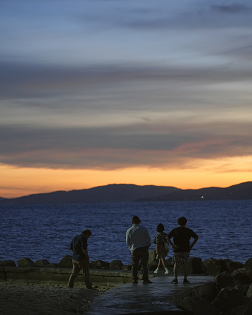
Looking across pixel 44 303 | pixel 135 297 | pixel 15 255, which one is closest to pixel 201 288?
pixel 135 297

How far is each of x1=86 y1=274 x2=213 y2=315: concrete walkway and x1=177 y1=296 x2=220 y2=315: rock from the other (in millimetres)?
192

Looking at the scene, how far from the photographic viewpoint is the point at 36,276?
56.7 feet

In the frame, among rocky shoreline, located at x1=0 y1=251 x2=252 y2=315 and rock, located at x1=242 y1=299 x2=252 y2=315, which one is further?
rocky shoreline, located at x1=0 y1=251 x2=252 y2=315

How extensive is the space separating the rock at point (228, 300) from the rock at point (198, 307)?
59 cm

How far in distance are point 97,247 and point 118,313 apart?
38.5 m

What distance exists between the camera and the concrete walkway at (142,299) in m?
9.96

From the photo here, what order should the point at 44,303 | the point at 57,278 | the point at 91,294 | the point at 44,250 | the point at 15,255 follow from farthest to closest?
1. the point at 44,250
2. the point at 15,255
3. the point at 57,278
4. the point at 91,294
5. the point at 44,303

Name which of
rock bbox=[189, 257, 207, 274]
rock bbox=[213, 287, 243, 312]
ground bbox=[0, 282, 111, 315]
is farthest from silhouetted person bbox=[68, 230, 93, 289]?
rock bbox=[213, 287, 243, 312]

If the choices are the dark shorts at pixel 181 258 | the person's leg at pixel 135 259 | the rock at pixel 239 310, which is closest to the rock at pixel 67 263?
the person's leg at pixel 135 259

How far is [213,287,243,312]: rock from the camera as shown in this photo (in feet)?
34.3

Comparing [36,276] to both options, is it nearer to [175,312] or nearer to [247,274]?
[247,274]

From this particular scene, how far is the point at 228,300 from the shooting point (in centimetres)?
1049

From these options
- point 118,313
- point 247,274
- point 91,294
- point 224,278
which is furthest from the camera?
point 247,274

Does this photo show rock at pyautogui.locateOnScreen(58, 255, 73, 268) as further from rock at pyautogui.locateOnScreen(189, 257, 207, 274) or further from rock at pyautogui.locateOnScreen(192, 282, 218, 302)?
rock at pyautogui.locateOnScreen(192, 282, 218, 302)
